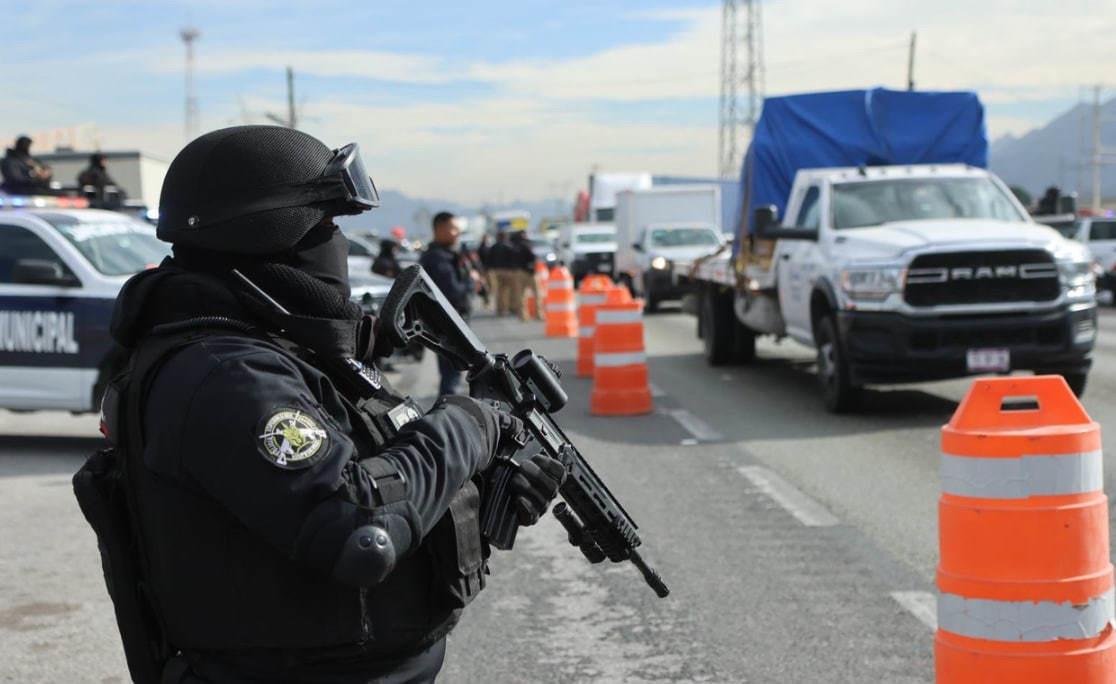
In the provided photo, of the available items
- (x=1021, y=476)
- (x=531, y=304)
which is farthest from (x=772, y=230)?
(x=531, y=304)

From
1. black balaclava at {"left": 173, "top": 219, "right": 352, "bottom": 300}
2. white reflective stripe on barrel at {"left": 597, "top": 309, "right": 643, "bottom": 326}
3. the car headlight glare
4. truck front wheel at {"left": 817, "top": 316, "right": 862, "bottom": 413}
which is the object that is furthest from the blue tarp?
black balaclava at {"left": 173, "top": 219, "right": 352, "bottom": 300}

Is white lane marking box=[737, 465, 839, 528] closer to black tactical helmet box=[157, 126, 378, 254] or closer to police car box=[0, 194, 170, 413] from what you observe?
police car box=[0, 194, 170, 413]

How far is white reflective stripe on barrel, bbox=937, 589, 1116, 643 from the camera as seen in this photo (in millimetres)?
3650

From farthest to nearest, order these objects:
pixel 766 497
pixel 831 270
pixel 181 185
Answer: pixel 831 270, pixel 766 497, pixel 181 185

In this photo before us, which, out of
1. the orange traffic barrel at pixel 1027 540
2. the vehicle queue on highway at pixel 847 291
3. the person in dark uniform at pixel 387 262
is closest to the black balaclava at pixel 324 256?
the orange traffic barrel at pixel 1027 540

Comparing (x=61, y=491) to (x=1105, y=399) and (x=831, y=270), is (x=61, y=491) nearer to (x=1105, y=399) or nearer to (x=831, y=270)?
(x=831, y=270)

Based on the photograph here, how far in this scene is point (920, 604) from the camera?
5.83 meters

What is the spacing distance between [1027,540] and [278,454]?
7.15 ft

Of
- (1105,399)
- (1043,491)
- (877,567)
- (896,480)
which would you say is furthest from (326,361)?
(1105,399)

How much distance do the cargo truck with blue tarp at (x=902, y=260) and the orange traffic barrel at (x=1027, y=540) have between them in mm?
7519

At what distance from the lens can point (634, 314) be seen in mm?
12836

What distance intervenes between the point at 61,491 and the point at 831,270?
6.30m

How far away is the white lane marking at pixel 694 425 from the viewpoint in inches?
431

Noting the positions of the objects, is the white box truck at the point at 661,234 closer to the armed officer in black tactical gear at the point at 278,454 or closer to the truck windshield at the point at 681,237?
the truck windshield at the point at 681,237
